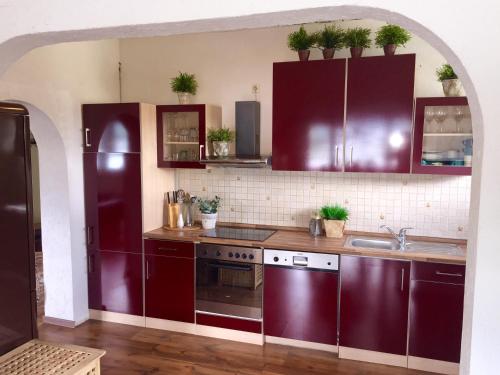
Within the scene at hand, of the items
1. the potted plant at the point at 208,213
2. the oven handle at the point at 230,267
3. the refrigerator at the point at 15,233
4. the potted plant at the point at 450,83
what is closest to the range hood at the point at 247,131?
the potted plant at the point at 208,213

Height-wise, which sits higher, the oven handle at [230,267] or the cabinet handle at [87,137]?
the cabinet handle at [87,137]

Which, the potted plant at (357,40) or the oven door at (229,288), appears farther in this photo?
the oven door at (229,288)

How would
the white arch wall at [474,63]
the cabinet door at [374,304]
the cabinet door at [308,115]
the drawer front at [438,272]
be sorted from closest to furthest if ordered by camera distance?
1. the white arch wall at [474,63]
2. the drawer front at [438,272]
3. the cabinet door at [374,304]
4. the cabinet door at [308,115]

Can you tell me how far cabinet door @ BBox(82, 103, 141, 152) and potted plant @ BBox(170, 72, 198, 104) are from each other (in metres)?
0.45

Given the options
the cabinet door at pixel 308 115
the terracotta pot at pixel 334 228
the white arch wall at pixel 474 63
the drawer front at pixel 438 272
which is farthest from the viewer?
the terracotta pot at pixel 334 228

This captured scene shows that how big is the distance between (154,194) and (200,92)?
1114 millimetres

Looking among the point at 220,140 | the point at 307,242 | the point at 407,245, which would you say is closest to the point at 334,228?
the point at 307,242

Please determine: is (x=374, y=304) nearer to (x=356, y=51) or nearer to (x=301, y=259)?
(x=301, y=259)

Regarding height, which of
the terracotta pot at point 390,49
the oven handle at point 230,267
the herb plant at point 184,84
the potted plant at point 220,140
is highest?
the terracotta pot at point 390,49

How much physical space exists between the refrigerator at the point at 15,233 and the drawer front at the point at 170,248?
1578 millimetres

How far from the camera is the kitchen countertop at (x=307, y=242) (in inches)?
121

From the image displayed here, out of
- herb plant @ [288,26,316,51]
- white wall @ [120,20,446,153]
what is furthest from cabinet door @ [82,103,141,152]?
herb plant @ [288,26,316,51]

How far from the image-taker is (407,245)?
11.4 feet

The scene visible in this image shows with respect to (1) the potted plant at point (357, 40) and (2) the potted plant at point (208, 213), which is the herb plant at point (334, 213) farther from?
(1) the potted plant at point (357, 40)
